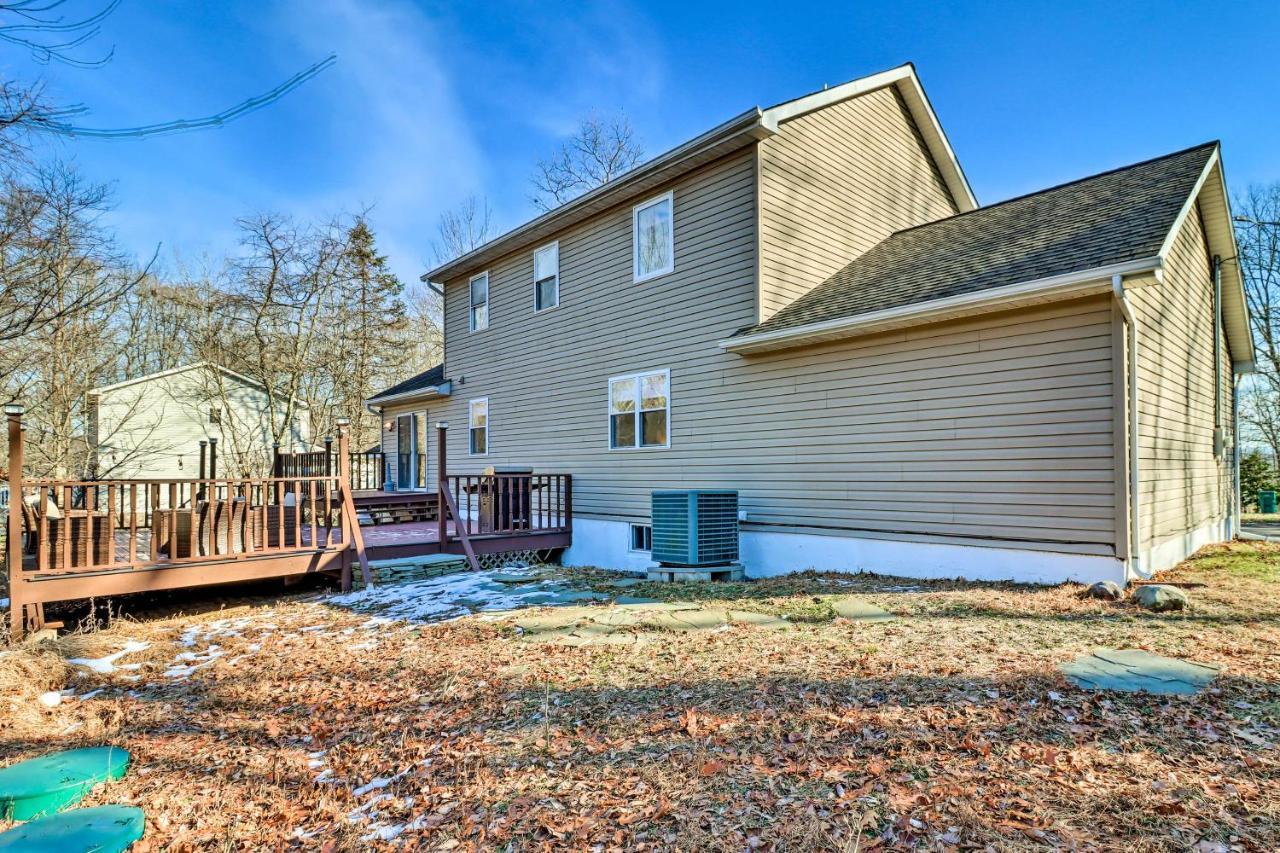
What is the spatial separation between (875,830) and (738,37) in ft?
49.2

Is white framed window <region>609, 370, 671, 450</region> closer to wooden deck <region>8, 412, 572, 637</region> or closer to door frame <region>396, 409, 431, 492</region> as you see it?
wooden deck <region>8, 412, 572, 637</region>

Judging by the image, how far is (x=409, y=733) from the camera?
3641 mm

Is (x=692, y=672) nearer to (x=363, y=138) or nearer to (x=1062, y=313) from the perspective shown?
(x=1062, y=313)

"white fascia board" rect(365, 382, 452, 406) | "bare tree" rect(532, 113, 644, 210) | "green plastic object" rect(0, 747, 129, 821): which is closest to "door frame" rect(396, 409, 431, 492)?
"white fascia board" rect(365, 382, 452, 406)

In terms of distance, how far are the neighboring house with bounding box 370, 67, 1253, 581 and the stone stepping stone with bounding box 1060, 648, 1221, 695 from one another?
7.82ft

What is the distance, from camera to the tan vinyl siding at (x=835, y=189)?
9.04 metres

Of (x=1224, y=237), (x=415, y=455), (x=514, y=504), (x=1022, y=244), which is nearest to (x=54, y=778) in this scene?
(x=514, y=504)

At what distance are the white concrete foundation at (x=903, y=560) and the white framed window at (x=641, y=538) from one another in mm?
98

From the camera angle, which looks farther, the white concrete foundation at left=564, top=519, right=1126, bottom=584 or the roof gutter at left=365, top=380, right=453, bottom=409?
the roof gutter at left=365, top=380, right=453, bottom=409

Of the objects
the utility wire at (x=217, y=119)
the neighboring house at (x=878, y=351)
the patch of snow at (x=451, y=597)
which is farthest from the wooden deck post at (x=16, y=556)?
the neighboring house at (x=878, y=351)

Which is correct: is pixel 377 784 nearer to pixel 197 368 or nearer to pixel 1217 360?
pixel 1217 360

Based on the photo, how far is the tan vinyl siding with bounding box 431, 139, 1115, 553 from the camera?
647 cm

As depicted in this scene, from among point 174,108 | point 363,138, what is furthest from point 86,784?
point 363,138

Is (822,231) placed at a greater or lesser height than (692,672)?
greater
